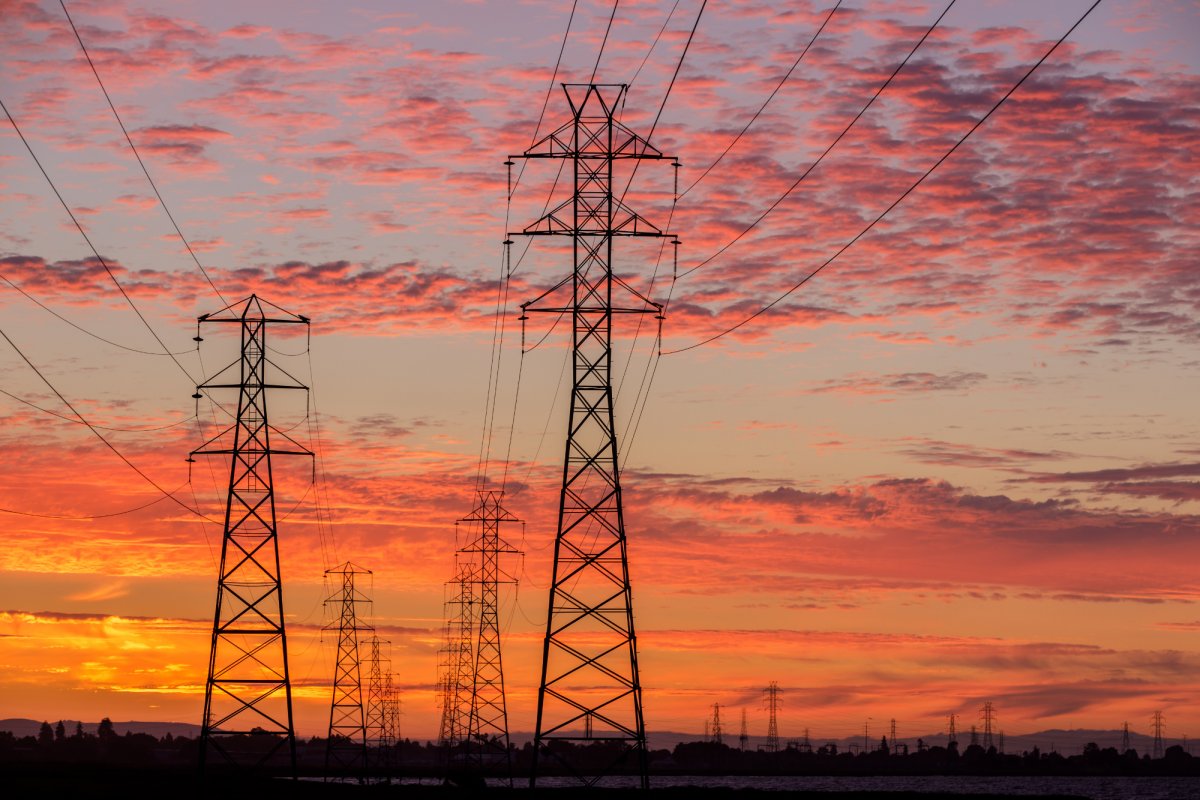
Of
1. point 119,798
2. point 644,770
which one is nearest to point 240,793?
point 119,798

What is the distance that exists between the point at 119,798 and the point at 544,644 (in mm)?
27815

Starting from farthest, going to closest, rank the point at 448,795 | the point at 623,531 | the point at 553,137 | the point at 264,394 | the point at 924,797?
the point at 924,797 → the point at 448,795 → the point at 264,394 → the point at 553,137 → the point at 623,531

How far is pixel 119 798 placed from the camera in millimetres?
71875

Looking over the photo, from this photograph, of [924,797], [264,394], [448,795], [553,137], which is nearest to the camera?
[553,137]

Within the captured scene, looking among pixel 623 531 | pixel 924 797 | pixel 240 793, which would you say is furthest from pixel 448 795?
pixel 924 797

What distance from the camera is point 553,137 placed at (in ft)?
190

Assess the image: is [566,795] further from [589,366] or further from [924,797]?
[924,797]

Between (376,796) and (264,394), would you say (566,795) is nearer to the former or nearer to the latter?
(376,796)

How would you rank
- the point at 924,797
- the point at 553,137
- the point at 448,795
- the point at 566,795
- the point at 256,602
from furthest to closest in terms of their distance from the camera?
the point at 924,797
the point at 448,795
the point at 566,795
the point at 256,602
the point at 553,137

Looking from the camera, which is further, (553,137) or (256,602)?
(256,602)

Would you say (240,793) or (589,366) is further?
(240,793)

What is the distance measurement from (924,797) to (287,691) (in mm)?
69745

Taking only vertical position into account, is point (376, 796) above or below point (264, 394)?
below

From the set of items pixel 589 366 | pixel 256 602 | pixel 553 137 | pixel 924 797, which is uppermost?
pixel 553 137
